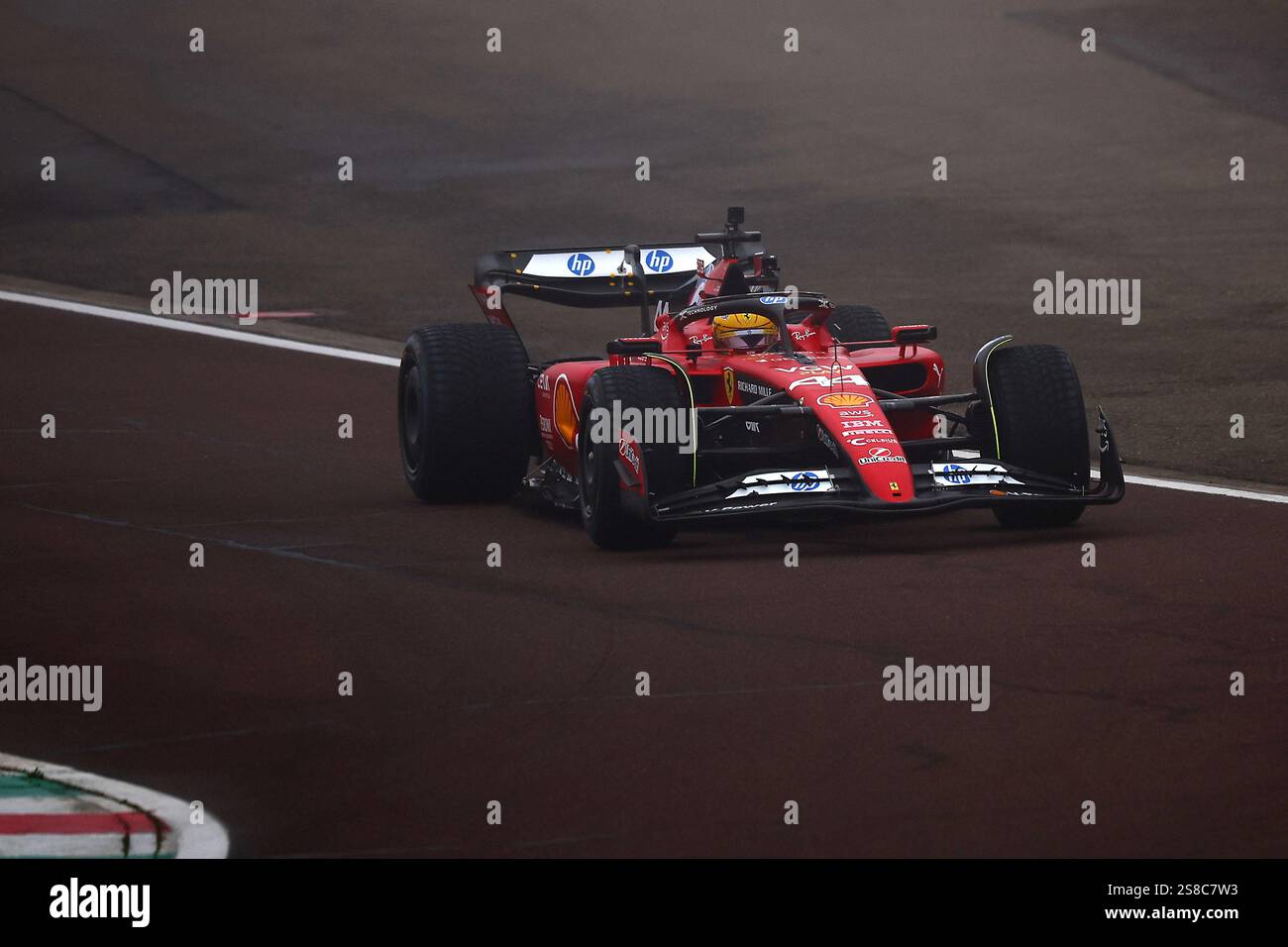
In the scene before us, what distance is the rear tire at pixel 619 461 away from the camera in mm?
11734

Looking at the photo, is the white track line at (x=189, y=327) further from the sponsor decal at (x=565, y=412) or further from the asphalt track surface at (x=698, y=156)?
the sponsor decal at (x=565, y=412)

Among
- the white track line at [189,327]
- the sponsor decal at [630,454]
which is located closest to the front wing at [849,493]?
the sponsor decal at [630,454]

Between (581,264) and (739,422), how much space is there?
9.44 feet

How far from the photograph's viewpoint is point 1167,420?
16.9 meters

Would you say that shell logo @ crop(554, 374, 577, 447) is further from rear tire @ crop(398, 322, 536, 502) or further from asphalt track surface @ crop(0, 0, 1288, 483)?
asphalt track surface @ crop(0, 0, 1288, 483)

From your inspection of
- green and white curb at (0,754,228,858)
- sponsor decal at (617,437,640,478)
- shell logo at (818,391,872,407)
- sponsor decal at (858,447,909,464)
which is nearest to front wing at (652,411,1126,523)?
sponsor decal at (858,447,909,464)

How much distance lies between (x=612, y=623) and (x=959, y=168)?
67.1 feet

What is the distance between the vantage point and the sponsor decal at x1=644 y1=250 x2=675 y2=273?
1522cm

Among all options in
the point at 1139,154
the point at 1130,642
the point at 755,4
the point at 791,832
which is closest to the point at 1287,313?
the point at 1139,154

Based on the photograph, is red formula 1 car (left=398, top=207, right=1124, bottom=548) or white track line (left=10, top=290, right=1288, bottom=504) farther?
white track line (left=10, top=290, right=1288, bottom=504)

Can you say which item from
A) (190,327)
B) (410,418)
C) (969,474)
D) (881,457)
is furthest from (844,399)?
(190,327)

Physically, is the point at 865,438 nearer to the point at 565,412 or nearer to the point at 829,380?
the point at 829,380

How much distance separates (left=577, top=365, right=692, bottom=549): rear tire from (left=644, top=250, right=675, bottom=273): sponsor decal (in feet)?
10.4

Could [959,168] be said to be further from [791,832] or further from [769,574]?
[791,832]
